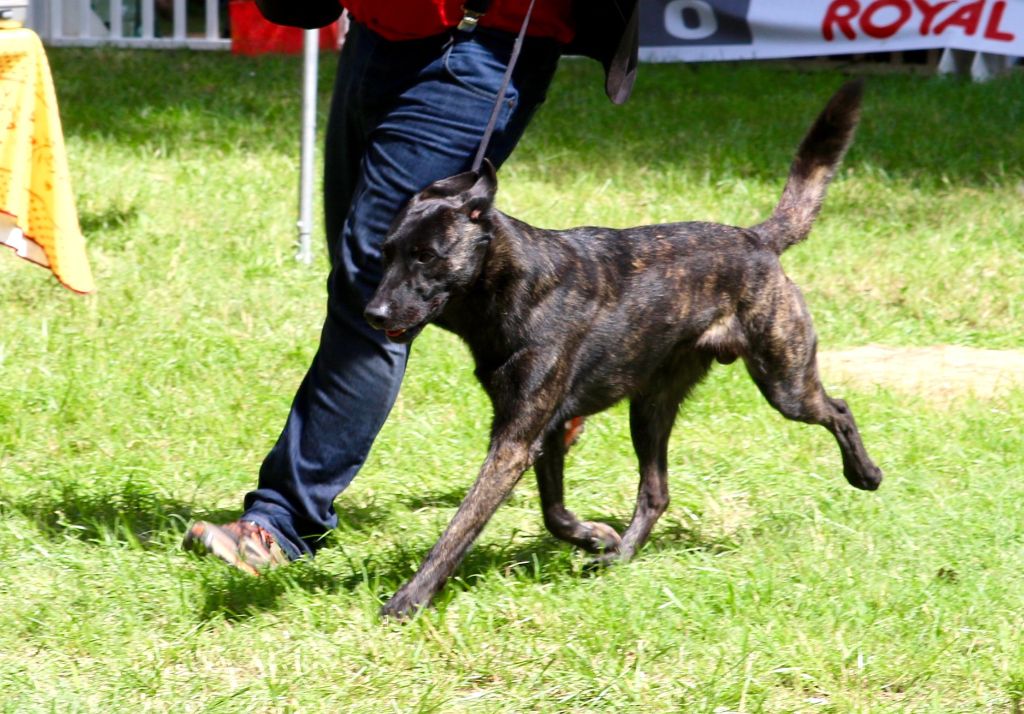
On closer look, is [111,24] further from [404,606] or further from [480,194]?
[404,606]

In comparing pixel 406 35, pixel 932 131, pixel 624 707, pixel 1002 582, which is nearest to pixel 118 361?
pixel 406 35

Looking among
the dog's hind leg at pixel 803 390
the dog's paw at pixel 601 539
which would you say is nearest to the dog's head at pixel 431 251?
the dog's paw at pixel 601 539

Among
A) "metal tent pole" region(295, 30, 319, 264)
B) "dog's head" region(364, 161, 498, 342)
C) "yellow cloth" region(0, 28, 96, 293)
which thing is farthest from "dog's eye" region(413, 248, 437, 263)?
"metal tent pole" region(295, 30, 319, 264)

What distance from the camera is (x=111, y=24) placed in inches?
443

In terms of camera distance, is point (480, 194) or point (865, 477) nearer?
point (480, 194)

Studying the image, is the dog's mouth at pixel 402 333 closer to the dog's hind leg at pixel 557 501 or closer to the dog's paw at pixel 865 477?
the dog's hind leg at pixel 557 501

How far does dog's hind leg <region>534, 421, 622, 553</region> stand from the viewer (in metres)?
3.80

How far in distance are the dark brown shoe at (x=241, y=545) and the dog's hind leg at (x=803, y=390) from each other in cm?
142

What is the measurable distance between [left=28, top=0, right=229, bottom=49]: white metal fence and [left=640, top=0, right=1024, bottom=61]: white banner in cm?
358

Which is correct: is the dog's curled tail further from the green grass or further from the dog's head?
the dog's head

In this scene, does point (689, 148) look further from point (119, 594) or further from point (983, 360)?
point (119, 594)

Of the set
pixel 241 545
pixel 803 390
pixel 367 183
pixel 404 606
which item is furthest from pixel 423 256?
pixel 803 390

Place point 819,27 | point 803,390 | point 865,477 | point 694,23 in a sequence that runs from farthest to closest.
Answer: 1. point 694,23
2. point 819,27
3. point 865,477
4. point 803,390

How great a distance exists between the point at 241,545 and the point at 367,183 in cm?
98
